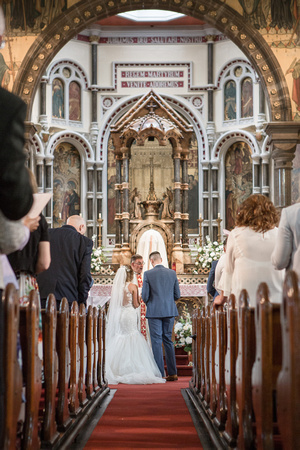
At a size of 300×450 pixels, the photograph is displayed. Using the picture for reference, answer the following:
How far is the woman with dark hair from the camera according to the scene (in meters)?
5.13

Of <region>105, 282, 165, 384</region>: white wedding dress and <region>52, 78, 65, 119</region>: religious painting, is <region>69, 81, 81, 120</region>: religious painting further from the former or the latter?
<region>105, 282, 165, 384</region>: white wedding dress

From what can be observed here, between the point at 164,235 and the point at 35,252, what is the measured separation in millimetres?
10703

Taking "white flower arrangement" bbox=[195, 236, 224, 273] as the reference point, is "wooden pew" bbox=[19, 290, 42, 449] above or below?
below

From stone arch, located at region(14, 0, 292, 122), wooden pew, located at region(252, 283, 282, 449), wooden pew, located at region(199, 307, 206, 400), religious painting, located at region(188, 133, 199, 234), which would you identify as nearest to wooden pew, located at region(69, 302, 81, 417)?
wooden pew, located at region(199, 307, 206, 400)

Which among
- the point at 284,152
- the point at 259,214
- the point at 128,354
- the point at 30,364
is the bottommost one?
the point at 128,354

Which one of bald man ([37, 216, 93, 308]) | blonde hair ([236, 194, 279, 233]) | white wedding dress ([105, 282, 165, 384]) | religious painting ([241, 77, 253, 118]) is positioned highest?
religious painting ([241, 77, 253, 118])

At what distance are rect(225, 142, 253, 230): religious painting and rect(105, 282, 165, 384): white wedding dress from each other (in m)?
9.18

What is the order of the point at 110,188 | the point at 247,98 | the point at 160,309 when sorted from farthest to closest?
the point at 110,188 → the point at 247,98 → the point at 160,309

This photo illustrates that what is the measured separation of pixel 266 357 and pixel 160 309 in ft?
21.5

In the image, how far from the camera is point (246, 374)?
147 inches

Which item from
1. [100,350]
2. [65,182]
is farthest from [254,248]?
[65,182]

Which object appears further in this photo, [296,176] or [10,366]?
[296,176]

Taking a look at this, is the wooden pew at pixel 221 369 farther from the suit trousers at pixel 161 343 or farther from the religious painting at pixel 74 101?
the religious painting at pixel 74 101

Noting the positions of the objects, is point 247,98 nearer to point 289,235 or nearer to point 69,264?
point 69,264
